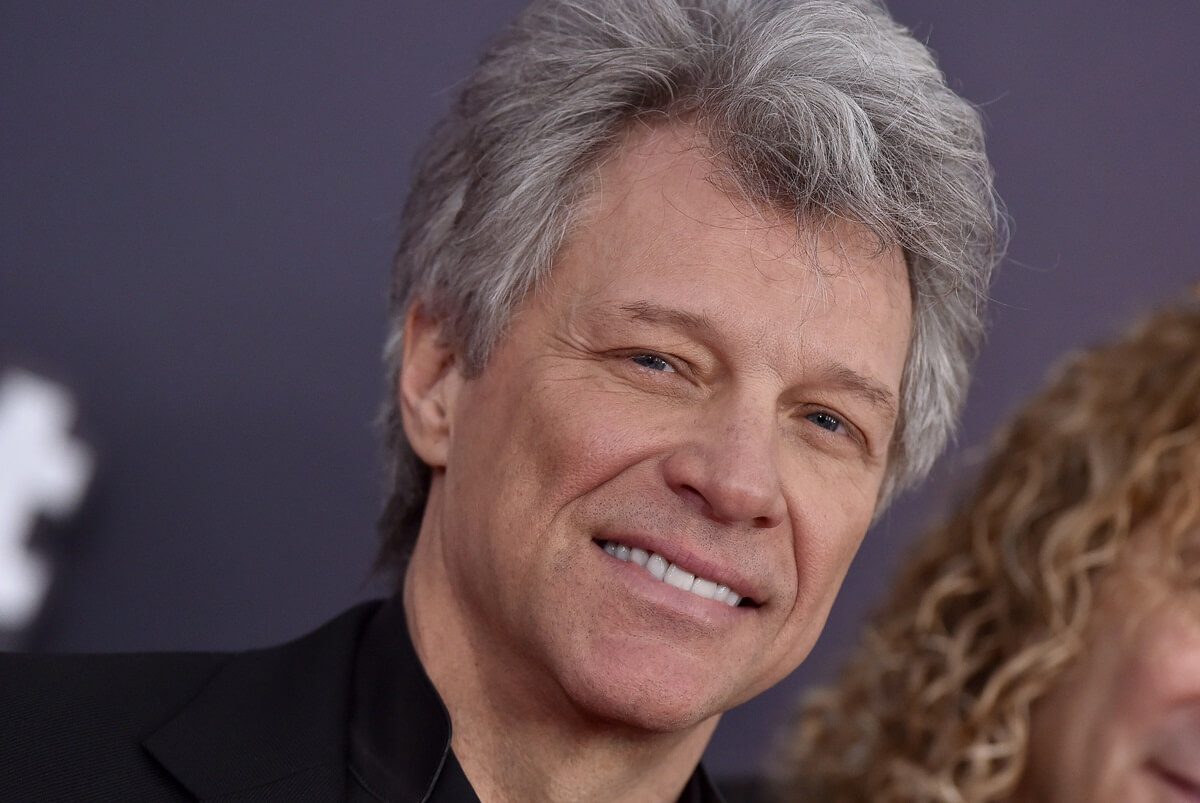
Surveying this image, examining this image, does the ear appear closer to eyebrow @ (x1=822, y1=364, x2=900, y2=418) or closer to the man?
the man

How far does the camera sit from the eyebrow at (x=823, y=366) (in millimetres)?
1833

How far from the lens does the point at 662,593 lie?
1804mm

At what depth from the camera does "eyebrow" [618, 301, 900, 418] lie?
6.01 feet

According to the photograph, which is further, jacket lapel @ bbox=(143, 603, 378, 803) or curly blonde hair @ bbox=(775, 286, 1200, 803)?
jacket lapel @ bbox=(143, 603, 378, 803)

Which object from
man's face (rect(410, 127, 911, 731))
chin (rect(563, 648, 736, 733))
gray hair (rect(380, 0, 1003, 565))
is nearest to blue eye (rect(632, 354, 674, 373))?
man's face (rect(410, 127, 911, 731))

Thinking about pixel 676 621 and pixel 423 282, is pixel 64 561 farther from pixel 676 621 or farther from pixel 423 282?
pixel 676 621

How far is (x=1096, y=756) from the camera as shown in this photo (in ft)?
4.93

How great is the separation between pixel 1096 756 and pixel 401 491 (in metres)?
1.12

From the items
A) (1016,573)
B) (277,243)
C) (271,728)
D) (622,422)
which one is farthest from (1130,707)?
(277,243)

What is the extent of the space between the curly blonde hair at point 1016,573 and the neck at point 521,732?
0.75 feet

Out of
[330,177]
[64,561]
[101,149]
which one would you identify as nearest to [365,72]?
[330,177]

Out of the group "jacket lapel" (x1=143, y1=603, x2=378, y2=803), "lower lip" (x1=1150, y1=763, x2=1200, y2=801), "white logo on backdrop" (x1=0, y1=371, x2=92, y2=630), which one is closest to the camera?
"lower lip" (x1=1150, y1=763, x2=1200, y2=801)

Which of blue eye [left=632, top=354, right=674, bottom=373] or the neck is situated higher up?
blue eye [left=632, top=354, right=674, bottom=373]

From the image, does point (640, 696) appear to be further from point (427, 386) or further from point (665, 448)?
point (427, 386)
